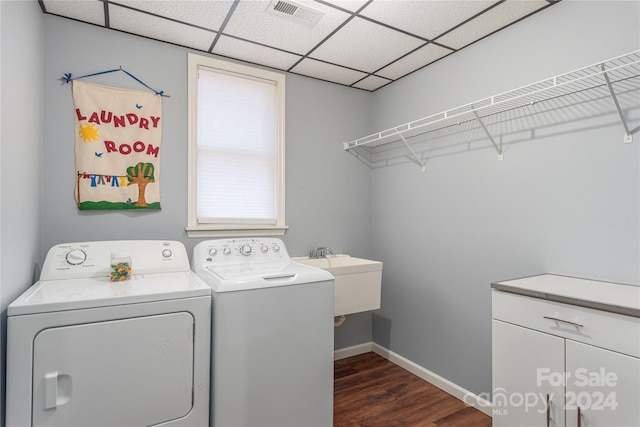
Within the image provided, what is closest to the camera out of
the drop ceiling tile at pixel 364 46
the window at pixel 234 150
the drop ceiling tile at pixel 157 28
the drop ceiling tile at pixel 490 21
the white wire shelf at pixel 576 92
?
the white wire shelf at pixel 576 92

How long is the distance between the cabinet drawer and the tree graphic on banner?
2098mm

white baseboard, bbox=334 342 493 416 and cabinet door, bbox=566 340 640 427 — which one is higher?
cabinet door, bbox=566 340 640 427

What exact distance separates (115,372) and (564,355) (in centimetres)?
182

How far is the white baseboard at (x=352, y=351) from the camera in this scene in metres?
2.85

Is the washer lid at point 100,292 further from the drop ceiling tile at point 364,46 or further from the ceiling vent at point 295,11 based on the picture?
the drop ceiling tile at point 364,46

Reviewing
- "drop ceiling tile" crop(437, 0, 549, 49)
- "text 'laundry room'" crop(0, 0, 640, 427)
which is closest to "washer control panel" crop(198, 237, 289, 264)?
"text 'laundry room'" crop(0, 0, 640, 427)

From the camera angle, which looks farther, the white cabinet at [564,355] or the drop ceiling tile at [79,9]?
the drop ceiling tile at [79,9]

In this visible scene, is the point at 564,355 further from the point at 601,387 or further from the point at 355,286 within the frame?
the point at 355,286

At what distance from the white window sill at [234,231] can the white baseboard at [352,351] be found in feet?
3.75

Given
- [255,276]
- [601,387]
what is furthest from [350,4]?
[601,387]

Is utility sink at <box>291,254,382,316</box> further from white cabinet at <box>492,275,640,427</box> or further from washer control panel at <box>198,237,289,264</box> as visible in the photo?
white cabinet at <box>492,275,640,427</box>

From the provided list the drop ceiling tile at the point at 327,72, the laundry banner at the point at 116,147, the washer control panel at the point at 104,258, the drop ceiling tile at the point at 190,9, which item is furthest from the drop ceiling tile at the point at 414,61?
the washer control panel at the point at 104,258

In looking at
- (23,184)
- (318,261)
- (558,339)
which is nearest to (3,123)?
(23,184)

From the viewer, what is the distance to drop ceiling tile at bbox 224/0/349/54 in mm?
1857
